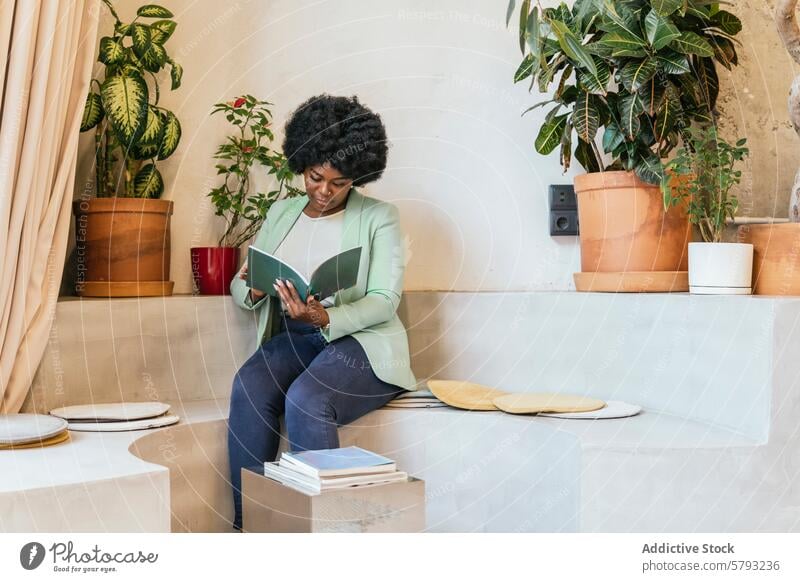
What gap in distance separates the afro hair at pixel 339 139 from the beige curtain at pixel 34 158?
50cm

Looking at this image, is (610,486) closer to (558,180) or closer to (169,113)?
(558,180)

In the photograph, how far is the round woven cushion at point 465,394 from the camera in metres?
2.02

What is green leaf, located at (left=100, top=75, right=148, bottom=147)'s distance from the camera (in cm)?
199

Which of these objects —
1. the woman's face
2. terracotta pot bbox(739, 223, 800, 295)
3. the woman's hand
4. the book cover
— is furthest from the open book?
terracotta pot bbox(739, 223, 800, 295)

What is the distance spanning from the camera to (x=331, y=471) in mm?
1522

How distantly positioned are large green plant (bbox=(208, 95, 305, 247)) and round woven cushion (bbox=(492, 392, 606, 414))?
0.77 m

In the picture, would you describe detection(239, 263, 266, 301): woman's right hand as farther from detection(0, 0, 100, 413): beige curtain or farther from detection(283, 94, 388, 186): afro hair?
detection(0, 0, 100, 413): beige curtain

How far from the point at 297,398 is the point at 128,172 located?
0.70 metres

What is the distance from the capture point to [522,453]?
1.90 metres

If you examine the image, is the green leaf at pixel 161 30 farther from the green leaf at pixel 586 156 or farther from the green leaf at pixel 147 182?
the green leaf at pixel 586 156

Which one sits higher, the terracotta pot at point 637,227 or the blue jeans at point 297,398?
the terracotta pot at point 637,227

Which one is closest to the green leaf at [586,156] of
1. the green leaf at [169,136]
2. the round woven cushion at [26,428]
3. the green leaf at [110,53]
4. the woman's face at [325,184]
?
the woman's face at [325,184]
